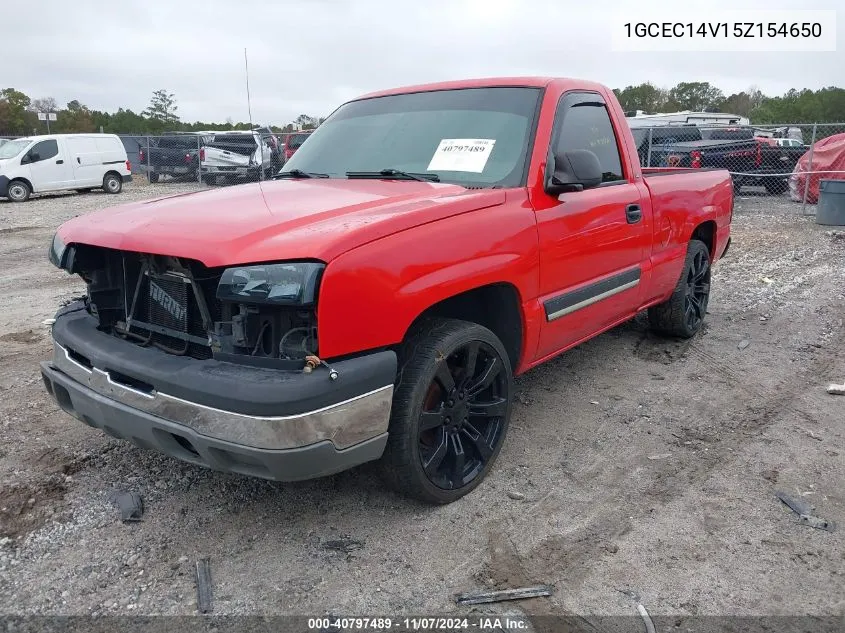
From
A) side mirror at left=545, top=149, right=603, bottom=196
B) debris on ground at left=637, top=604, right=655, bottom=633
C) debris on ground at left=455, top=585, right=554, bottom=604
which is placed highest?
side mirror at left=545, top=149, right=603, bottom=196

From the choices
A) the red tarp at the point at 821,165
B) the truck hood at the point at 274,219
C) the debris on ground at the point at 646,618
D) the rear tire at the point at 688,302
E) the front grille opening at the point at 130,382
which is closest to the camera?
the debris on ground at the point at 646,618

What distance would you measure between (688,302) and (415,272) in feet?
11.2

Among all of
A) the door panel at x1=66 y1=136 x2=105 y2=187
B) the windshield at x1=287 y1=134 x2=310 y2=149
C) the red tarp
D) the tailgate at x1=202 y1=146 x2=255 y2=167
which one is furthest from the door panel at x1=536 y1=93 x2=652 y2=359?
the door panel at x1=66 y1=136 x2=105 y2=187

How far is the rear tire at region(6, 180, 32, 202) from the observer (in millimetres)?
17828

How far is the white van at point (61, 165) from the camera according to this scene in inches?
707

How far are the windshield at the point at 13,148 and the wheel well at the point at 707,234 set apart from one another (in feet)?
59.1

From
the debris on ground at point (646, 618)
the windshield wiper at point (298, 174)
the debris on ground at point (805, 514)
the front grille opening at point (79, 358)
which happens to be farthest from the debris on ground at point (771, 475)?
the front grille opening at point (79, 358)

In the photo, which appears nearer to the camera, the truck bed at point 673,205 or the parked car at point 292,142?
the truck bed at point 673,205

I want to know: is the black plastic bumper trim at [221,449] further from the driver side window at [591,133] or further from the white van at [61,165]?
the white van at [61,165]

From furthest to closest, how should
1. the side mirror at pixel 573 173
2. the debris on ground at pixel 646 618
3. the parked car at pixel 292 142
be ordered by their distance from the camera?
the parked car at pixel 292 142 < the side mirror at pixel 573 173 < the debris on ground at pixel 646 618

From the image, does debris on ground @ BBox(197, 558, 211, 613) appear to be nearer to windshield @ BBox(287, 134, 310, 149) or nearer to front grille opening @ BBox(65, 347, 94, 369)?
front grille opening @ BBox(65, 347, 94, 369)

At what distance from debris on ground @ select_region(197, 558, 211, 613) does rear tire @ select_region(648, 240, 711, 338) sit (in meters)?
3.81

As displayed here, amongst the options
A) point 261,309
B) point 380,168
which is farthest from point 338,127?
point 261,309

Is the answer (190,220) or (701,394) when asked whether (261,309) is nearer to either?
(190,220)
